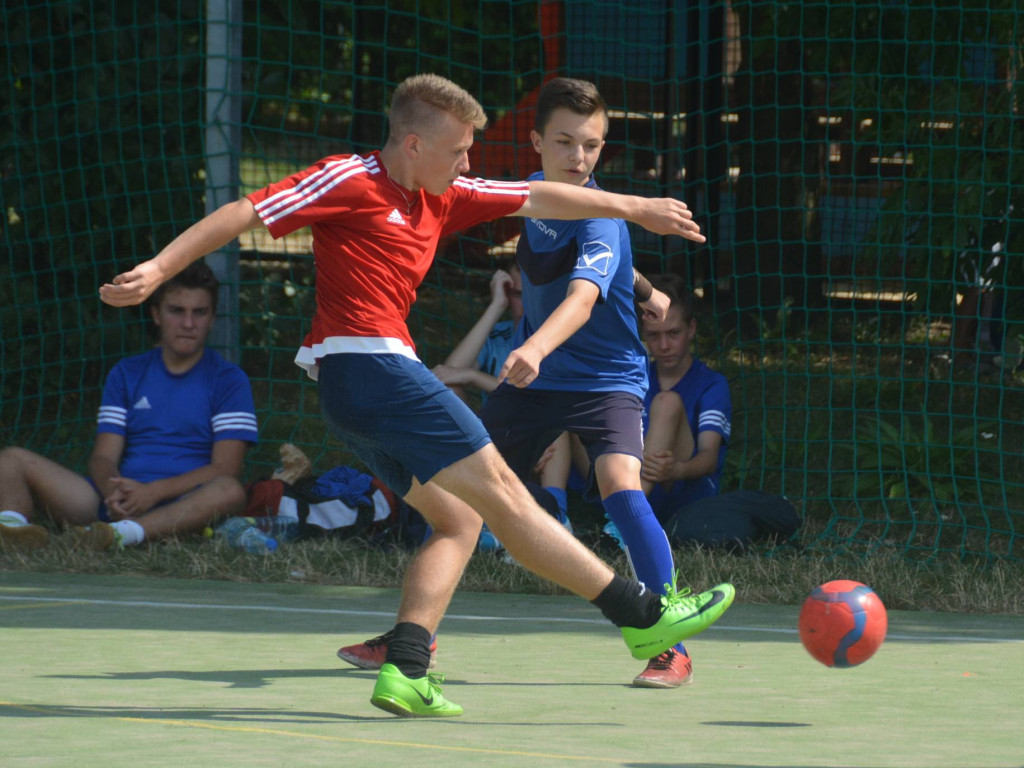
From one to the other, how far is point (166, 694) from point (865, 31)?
6357 mm

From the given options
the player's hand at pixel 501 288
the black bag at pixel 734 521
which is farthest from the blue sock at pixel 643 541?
the player's hand at pixel 501 288

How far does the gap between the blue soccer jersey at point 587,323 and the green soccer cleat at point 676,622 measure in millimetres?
807

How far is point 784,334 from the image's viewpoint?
8617 mm

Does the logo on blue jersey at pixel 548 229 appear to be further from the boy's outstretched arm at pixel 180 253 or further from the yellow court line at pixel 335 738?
the yellow court line at pixel 335 738

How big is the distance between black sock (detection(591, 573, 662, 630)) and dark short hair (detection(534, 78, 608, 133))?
1461 millimetres

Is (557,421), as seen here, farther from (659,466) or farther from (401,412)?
(659,466)

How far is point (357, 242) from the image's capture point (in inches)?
144

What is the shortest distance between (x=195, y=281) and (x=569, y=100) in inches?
109

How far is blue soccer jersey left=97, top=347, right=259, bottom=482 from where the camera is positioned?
22.0 ft

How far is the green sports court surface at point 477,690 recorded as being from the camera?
3084mm

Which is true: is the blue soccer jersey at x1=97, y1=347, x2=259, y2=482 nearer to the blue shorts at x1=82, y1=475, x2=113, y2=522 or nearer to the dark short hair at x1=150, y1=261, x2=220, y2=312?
the blue shorts at x1=82, y1=475, x2=113, y2=522

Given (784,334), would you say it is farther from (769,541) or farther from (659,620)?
(659,620)

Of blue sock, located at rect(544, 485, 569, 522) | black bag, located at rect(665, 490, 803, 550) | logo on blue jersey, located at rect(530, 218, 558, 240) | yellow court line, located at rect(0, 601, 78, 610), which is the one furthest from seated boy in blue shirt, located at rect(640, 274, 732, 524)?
yellow court line, located at rect(0, 601, 78, 610)

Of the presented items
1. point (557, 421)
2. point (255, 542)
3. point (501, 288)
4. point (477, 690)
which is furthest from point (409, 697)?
point (501, 288)
